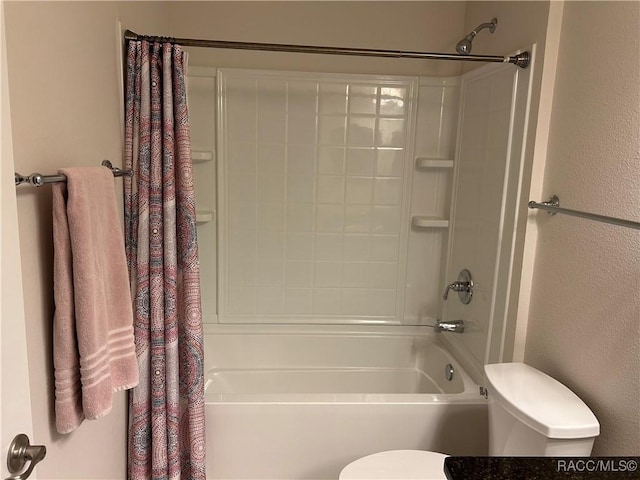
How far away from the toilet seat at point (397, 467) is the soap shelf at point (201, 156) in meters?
1.52

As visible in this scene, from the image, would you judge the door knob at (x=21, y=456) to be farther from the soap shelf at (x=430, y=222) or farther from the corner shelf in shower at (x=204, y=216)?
the soap shelf at (x=430, y=222)

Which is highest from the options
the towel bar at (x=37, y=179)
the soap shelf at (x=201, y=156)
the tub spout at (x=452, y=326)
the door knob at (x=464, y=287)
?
the soap shelf at (x=201, y=156)

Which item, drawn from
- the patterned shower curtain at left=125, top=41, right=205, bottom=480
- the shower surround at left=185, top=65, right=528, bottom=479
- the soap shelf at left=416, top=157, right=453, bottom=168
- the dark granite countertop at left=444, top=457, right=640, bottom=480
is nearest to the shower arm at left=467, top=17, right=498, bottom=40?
the shower surround at left=185, top=65, right=528, bottom=479

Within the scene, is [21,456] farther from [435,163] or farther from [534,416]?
[435,163]

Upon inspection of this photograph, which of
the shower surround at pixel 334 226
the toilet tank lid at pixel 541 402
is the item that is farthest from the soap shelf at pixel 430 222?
the toilet tank lid at pixel 541 402

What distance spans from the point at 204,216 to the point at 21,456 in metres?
1.69

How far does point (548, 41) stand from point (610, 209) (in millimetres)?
637

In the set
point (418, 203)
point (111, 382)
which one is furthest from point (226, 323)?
point (111, 382)

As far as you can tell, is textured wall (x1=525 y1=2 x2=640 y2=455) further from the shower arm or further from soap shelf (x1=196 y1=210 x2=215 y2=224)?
soap shelf (x1=196 y1=210 x2=215 y2=224)

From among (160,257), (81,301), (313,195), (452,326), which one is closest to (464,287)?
(452,326)

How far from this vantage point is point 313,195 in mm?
2541

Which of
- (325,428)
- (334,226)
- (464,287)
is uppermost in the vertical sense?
(334,226)

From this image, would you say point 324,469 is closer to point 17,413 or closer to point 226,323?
point 226,323

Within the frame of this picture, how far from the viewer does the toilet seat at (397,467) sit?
4.90 feet
